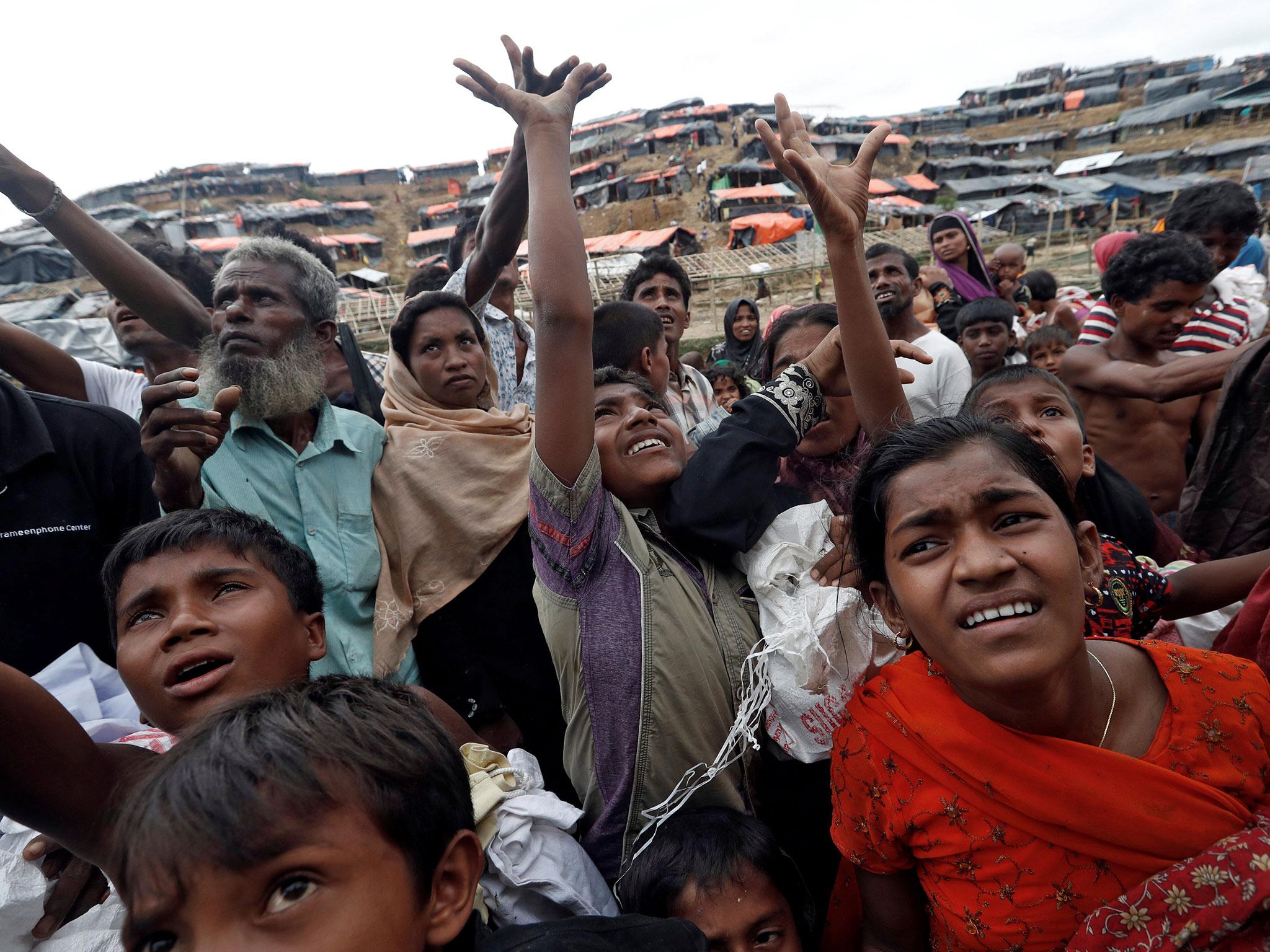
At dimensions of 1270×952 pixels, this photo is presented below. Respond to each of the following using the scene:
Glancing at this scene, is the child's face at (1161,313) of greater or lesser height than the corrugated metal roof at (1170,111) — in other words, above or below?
below

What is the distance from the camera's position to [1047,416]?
217cm

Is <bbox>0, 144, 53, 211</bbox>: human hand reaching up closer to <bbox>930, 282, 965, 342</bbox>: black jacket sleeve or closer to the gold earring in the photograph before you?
the gold earring

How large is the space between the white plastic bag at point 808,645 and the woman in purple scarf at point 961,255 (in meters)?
5.18

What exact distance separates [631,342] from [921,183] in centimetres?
4201

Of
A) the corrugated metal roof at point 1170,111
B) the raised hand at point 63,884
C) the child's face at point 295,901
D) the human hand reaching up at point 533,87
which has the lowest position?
the raised hand at point 63,884

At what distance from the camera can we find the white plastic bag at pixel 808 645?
1637 millimetres

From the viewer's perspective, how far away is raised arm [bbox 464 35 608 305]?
2.28 meters

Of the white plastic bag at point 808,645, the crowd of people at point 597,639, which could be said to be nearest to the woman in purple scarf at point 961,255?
the crowd of people at point 597,639

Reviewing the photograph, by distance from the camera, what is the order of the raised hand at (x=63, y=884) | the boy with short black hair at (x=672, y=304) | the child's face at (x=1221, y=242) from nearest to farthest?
1. the raised hand at (x=63, y=884)
2. the boy with short black hair at (x=672, y=304)
3. the child's face at (x=1221, y=242)

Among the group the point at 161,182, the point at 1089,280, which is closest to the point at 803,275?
the point at 1089,280

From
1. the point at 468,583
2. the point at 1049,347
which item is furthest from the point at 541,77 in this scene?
the point at 1049,347

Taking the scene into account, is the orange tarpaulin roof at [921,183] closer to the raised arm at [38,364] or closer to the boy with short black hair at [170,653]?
the raised arm at [38,364]

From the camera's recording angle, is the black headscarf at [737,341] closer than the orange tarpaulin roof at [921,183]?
Yes

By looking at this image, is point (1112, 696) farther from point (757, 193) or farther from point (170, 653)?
point (757, 193)
